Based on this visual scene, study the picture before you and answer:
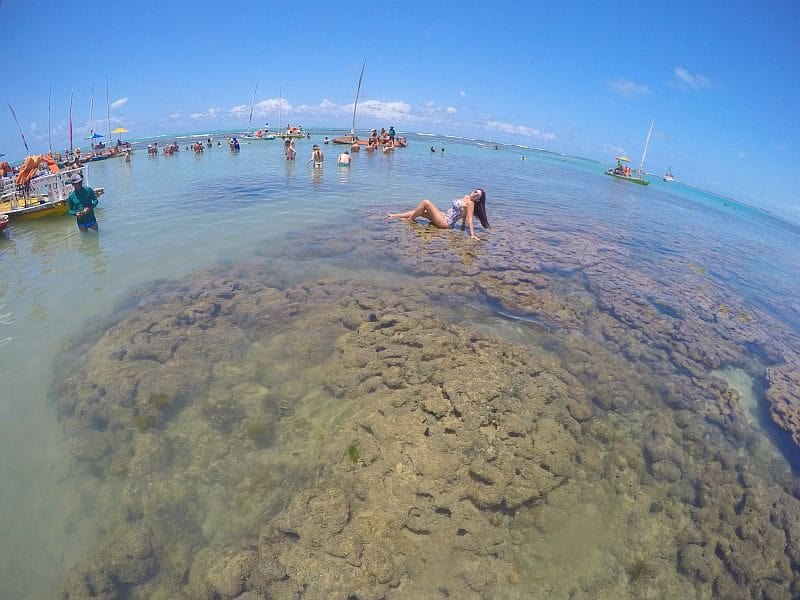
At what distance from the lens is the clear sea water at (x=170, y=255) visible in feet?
11.5

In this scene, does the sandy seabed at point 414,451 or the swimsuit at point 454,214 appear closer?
the sandy seabed at point 414,451

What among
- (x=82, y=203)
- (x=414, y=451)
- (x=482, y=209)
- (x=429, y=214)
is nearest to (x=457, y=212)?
(x=482, y=209)

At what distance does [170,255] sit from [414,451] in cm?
854

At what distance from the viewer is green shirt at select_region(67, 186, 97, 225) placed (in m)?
11.2

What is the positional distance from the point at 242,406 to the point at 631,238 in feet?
55.7

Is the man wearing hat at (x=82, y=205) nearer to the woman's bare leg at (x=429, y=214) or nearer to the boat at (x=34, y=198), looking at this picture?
the boat at (x=34, y=198)

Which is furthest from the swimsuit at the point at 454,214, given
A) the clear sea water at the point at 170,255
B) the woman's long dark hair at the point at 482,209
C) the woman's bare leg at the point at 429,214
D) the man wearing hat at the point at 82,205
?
the man wearing hat at the point at 82,205

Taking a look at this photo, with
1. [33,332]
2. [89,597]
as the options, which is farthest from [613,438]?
[33,332]

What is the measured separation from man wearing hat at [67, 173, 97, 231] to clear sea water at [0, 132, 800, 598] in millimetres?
426

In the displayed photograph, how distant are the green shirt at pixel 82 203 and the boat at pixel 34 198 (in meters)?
3.24

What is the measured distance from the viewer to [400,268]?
881 centimetres

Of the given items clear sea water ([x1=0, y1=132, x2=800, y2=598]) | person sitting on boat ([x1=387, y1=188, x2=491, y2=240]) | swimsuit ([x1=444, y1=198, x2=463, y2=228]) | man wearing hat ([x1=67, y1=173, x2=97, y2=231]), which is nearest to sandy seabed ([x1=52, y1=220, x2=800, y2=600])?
clear sea water ([x1=0, y1=132, x2=800, y2=598])

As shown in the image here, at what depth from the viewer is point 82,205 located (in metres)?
11.5

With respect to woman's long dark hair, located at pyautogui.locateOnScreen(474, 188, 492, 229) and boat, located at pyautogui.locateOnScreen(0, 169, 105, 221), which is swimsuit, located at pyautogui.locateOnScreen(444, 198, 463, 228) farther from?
boat, located at pyautogui.locateOnScreen(0, 169, 105, 221)
